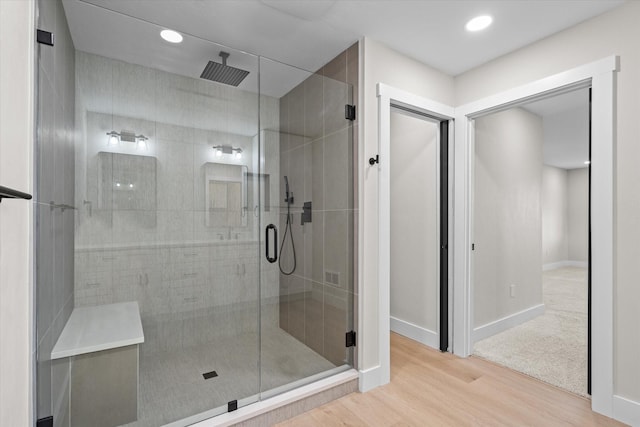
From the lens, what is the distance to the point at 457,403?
86.7 inches

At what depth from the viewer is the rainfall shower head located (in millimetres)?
1883

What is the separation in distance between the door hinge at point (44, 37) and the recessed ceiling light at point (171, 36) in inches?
19.9

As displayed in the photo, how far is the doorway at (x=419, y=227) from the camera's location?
302 cm

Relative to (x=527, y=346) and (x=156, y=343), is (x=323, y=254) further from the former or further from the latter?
(x=527, y=346)

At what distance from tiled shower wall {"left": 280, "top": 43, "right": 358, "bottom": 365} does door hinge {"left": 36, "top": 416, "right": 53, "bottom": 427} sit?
1207mm

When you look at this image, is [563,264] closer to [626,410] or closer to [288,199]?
[626,410]

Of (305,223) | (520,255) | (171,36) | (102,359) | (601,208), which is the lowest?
(102,359)

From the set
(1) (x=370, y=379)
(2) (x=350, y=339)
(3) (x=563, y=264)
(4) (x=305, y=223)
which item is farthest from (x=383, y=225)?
(3) (x=563, y=264)

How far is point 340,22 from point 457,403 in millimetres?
2740

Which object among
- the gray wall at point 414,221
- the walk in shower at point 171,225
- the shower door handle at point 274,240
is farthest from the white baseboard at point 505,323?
the shower door handle at point 274,240

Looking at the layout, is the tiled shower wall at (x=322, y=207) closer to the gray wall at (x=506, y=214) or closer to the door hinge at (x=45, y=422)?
the door hinge at (x=45, y=422)

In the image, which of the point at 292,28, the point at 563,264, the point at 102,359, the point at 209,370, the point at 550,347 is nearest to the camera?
the point at 102,359

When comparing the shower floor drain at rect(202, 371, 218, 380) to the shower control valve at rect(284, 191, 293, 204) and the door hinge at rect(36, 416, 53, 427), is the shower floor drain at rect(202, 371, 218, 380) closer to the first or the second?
the door hinge at rect(36, 416, 53, 427)

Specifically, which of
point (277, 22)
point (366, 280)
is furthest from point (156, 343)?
point (277, 22)
